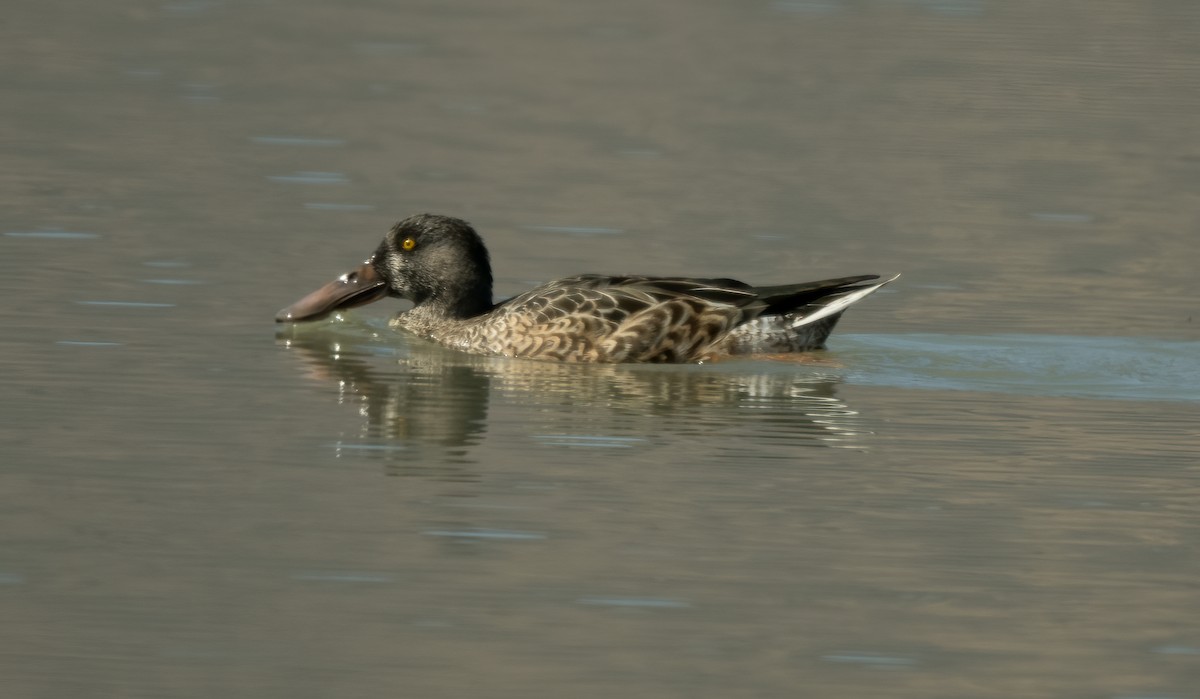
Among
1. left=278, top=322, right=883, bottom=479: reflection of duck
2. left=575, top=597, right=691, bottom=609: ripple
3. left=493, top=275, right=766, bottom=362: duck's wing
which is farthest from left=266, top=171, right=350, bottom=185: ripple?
left=575, top=597, right=691, bottom=609: ripple

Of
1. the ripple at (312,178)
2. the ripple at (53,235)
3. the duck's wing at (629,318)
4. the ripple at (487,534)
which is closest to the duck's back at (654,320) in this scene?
the duck's wing at (629,318)

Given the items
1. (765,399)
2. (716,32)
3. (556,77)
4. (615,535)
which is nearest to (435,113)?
(556,77)

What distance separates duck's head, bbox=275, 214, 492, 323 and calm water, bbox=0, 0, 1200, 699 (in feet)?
1.07

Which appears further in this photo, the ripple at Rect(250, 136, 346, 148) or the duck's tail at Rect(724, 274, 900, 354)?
the ripple at Rect(250, 136, 346, 148)

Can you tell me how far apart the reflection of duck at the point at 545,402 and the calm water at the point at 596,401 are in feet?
0.14

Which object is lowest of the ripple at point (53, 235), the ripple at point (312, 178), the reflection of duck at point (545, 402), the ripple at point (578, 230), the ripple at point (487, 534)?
the ripple at point (487, 534)

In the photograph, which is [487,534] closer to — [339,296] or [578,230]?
[339,296]

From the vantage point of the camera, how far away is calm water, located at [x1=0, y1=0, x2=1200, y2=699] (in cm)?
759

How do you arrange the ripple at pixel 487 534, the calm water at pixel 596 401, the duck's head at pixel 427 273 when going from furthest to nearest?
the duck's head at pixel 427 273, the ripple at pixel 487 534, the calm water at pixel 596 401

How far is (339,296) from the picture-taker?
46.1 feet

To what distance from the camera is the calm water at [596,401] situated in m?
7.59

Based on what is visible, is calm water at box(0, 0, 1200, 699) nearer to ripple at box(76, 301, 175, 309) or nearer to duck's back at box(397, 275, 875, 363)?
ripple at box(76, 301, 175, 309)

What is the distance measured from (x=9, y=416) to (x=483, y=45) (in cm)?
1752

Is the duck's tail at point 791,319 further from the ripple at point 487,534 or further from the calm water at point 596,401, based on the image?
the ripple at point 487,534
